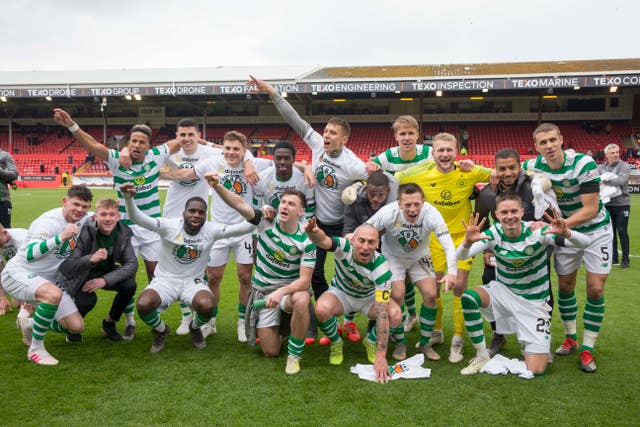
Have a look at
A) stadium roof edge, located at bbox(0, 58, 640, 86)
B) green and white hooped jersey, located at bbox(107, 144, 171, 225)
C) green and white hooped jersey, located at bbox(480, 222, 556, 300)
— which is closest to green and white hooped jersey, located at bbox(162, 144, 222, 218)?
green and white hooped jersey, located at bbox(107, 144, 171, 225)

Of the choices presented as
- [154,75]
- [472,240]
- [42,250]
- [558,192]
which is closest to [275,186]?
[472,240]

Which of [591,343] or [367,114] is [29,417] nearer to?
[591,343]

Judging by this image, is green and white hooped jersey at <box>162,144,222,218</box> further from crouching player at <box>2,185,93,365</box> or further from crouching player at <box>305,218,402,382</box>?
crouching player at <box>305,218,402,382</box>

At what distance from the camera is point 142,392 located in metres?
3.67

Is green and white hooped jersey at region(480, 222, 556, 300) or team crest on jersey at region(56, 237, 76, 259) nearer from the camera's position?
green and white hooped jersey at region(480, 222, 556, 300)

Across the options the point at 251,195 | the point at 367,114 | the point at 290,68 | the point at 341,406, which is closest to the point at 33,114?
the point at 290,68

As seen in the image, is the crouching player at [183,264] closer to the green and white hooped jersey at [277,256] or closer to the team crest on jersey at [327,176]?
the green and white hooped jersey at [277,256]

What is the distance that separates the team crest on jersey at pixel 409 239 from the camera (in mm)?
4461

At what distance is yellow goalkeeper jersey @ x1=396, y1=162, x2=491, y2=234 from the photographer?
475 cm

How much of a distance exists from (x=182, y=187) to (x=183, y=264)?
1.17 metres

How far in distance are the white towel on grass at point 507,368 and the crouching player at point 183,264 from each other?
7.79 feet

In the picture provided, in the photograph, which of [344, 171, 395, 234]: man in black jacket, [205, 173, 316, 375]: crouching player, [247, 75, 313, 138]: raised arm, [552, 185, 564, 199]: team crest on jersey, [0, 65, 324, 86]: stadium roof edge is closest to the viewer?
[205, 173, 316, 375]: crouching player

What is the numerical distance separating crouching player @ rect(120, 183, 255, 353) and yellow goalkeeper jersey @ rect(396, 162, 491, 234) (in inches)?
66.7

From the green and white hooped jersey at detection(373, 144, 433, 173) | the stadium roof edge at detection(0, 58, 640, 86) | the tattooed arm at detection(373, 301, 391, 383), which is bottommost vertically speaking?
the tattooed arm at detection(373, 301, 391, 383)
